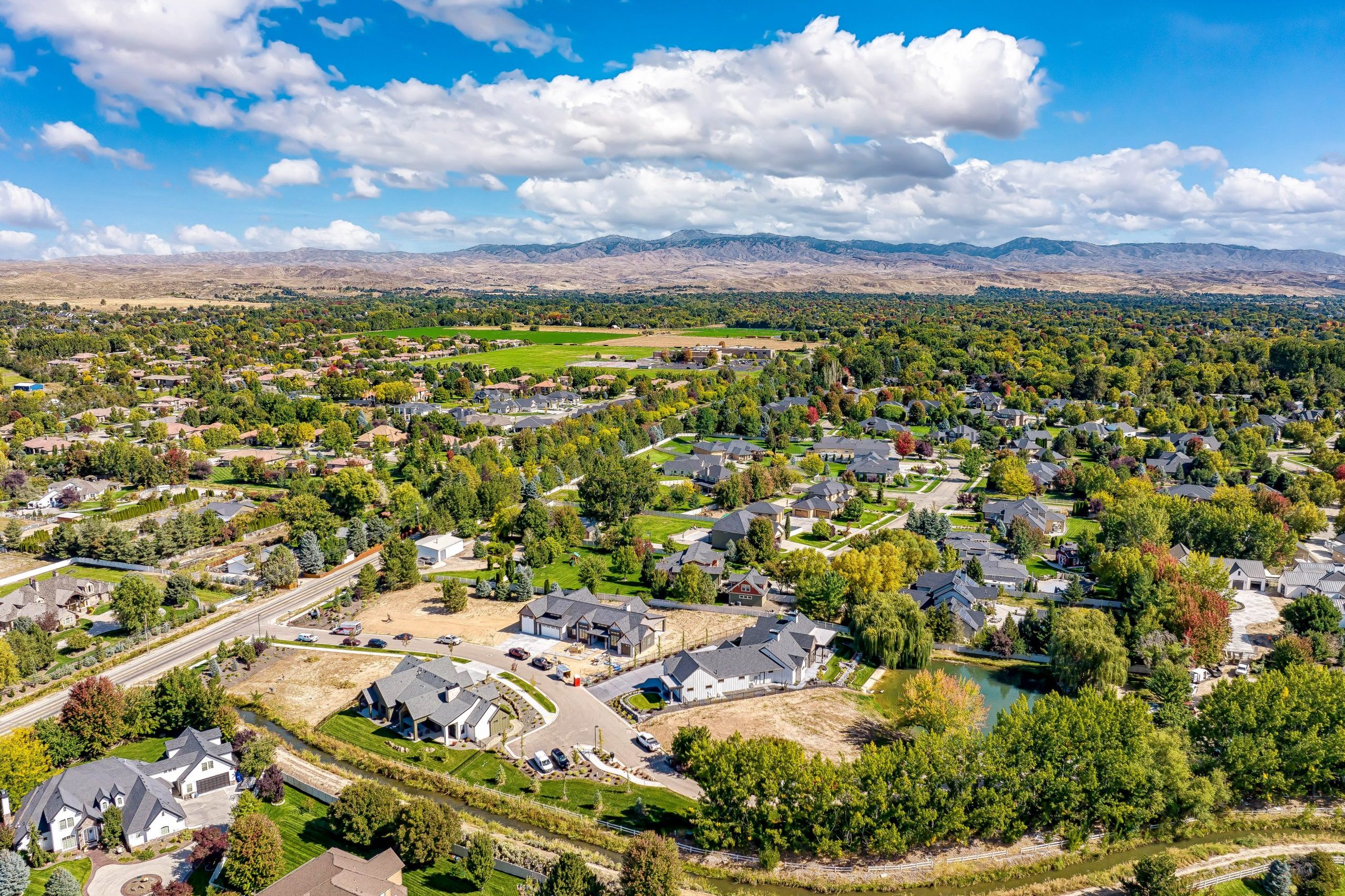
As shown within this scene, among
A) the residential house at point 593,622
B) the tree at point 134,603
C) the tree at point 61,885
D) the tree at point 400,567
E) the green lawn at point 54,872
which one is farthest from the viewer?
the tree at point 400,567

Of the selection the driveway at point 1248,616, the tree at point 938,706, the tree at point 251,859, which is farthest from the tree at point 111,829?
the driveway at point 1248,616

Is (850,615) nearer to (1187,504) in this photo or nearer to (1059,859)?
(1059,859)

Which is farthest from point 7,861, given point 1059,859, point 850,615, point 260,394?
point 260,394

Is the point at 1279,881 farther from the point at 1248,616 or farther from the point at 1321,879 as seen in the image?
the point at 1248,616

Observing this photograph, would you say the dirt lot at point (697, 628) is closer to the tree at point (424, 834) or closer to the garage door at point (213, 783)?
the tree at point (424, 834)

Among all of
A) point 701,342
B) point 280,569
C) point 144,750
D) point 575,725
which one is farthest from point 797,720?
point 701,342

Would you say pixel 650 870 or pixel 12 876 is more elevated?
pixel 650 870
